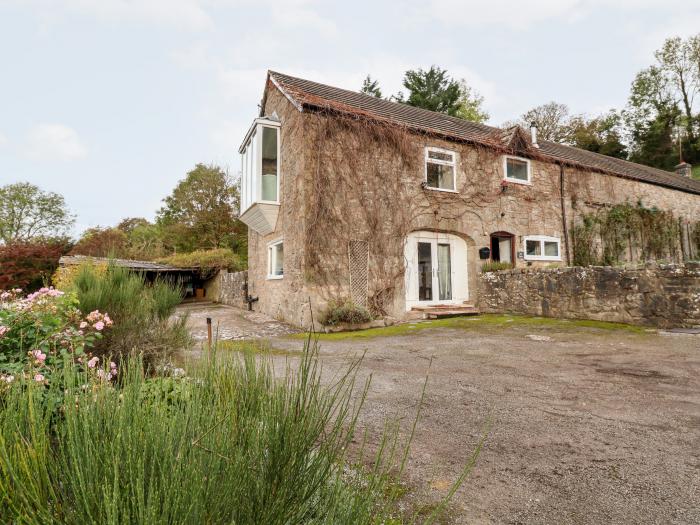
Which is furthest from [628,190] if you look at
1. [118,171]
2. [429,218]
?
[118,171]

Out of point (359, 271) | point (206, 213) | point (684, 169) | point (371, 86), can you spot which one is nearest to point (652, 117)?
point (684, 169)

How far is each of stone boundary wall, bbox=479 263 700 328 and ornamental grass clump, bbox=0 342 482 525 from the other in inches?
353

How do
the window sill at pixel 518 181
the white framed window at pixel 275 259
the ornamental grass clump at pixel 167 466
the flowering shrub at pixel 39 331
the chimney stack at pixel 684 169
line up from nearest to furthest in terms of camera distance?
the ornamental grass clump at pixel 167 466, the flowering shrub at pixel 39 331, the white framed window at pixel 275 259, the window sill at pixel 518 181, the chimney stack at pixel 684 169

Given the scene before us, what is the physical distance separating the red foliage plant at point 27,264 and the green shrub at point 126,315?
1234cm

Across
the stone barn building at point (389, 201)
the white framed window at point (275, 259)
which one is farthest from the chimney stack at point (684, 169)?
the white framed window at point (275, 259)

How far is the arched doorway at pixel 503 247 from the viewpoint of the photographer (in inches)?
481

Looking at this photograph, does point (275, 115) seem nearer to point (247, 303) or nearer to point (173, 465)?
point (247, 303)

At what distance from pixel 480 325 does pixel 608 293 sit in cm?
301

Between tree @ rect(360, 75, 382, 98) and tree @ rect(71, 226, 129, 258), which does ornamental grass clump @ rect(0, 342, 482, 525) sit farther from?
tree @ rect(360, 75, 382, 98)

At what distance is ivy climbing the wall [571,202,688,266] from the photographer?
13570 mm

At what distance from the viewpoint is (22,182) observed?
31.1m

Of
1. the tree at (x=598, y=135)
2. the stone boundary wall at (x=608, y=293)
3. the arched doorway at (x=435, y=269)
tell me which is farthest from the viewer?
the tree at (x=598, y=135)

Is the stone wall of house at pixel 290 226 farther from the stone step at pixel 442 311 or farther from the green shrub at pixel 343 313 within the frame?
the stone step at pixel 442 311

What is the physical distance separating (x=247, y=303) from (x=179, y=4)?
9.69 m
